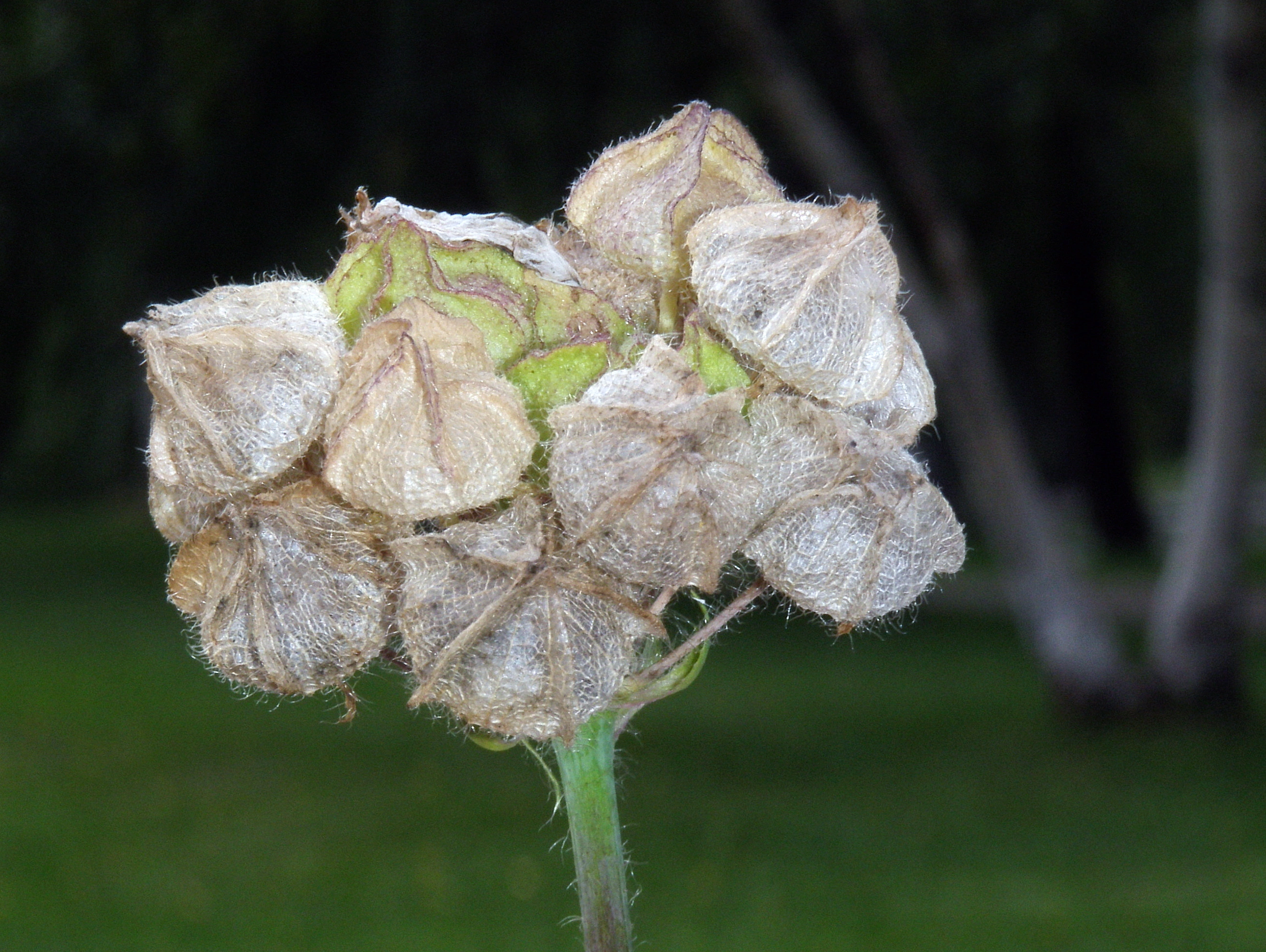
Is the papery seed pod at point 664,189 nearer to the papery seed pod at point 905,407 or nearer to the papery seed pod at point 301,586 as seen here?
the papery seed pod at point 905,407

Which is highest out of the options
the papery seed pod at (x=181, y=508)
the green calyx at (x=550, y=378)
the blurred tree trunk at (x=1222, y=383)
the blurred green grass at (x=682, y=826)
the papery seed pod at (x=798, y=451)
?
the blurred tree trunk at (x=1222, y=383)

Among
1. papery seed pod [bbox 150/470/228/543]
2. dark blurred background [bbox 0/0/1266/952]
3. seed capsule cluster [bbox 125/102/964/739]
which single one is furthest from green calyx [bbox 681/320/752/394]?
dark blurred background [bbox 0/0/1266/952]

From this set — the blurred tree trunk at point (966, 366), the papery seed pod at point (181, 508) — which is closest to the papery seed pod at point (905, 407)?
the papery seed pod at point (181, 508)

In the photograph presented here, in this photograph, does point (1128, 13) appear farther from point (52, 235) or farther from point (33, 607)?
point (33, 607)

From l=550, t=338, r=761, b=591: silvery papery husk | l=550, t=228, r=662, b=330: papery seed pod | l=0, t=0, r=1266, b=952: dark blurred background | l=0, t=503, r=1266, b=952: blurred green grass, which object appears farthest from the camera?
l=0, t=0, r=1266, b=952: dark blurred background

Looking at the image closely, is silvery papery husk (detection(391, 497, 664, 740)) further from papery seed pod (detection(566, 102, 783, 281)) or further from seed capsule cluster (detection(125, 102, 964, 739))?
papery seed pod (detection(566, 102, 783, 281))

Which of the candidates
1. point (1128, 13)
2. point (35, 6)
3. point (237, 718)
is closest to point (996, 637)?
point (1128, 13)

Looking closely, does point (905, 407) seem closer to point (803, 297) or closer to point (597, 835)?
point (803, 297)
